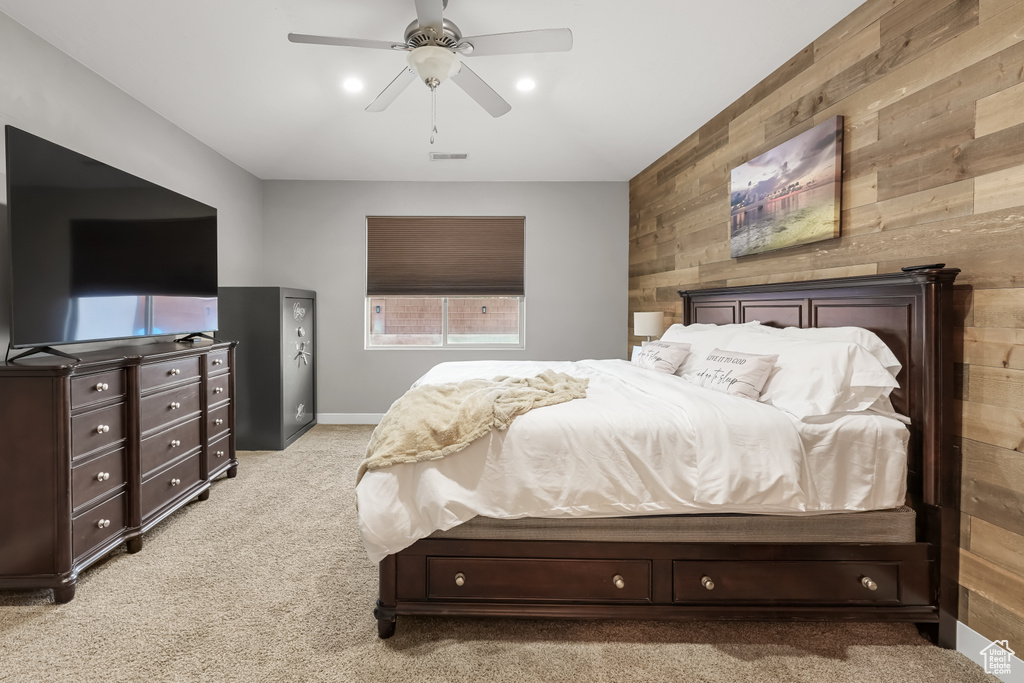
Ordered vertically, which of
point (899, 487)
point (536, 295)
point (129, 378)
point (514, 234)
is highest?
point (514, 234)

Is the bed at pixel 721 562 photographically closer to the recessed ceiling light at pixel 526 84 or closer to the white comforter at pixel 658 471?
the white comforter at pixel 658 471

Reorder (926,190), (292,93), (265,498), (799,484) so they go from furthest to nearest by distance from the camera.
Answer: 1. (292,93)
2. (265,498)
3. (926,190)
4. (799,484)

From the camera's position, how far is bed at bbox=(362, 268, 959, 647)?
5.53 feet

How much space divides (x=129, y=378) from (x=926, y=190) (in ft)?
11.9

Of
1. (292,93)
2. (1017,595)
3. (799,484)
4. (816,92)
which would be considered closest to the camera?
(1017,595)

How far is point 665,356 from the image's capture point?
9.39 ft

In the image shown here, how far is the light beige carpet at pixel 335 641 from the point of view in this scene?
153cm

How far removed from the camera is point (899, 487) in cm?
169

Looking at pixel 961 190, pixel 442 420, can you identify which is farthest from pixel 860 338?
pixel 442 420

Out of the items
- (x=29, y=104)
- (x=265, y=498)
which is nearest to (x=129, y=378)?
(x=265, y=498)

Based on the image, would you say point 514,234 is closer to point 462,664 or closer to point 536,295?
point 536,295

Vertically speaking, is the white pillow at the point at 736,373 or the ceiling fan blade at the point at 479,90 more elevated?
the ceiling fan blade at the point at 479,90

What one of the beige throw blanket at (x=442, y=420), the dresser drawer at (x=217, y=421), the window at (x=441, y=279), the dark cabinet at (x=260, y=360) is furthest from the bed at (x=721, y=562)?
the window at (x=441, y=279)

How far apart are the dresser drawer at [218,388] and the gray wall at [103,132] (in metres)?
0.97
